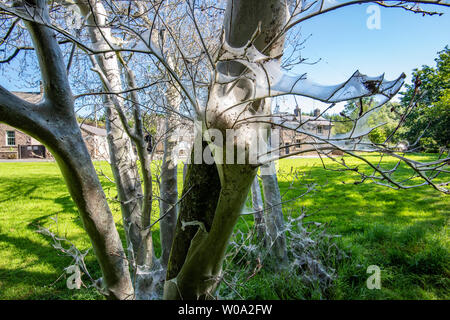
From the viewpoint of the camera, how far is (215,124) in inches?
40.8

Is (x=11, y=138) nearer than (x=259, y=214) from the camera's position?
No

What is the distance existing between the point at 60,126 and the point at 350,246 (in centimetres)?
398

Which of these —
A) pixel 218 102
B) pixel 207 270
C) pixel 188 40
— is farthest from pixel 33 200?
pixel 218 102

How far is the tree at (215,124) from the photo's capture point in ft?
3.16

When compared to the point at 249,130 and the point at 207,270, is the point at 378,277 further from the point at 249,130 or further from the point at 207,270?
the point at 249,130

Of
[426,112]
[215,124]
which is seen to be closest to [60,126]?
[215,124]

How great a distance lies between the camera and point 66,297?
9.79ft

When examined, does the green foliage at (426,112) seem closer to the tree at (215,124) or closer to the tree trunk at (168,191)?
the tree at (215,124)

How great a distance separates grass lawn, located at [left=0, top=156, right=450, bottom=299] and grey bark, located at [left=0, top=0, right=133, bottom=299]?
74cm

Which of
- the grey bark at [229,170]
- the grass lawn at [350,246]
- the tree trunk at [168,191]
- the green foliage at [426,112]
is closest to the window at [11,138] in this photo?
the grass lawn at [350,246]

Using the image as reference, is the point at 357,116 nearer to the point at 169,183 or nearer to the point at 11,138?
the point at 169,183

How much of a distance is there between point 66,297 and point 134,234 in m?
1.32

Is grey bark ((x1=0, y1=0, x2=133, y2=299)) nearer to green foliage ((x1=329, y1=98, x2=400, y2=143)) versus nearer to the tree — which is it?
the tree

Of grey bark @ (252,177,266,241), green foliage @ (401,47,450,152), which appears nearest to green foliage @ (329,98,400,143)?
green foliage @ (401,47,450,152)
